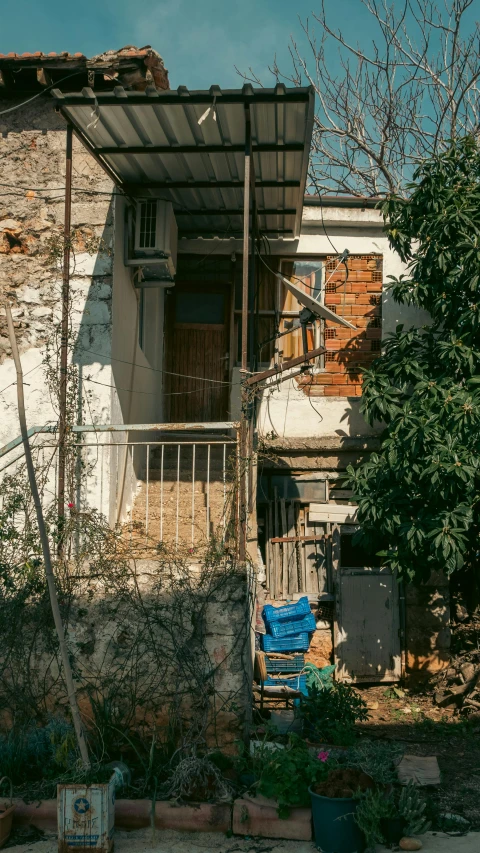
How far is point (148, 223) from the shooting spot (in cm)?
801

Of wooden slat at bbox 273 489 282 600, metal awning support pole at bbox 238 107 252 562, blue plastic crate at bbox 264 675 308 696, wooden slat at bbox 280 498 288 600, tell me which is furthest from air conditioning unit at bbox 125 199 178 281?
blue plastic crate at bbox 264 675 308 696

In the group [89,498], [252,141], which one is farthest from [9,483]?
[252,141]

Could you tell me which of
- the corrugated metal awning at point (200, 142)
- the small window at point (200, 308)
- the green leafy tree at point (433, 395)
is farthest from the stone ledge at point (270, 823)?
the small window at point (200, 308)

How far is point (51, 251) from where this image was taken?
7.06 m

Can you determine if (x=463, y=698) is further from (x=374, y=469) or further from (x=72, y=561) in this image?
(x=72, y=561)

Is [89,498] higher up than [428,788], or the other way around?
[89,498]

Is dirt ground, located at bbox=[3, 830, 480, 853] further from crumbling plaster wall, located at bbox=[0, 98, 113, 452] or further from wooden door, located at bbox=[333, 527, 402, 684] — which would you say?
wooden door, located at bbox=[333, 527, 402, 684]

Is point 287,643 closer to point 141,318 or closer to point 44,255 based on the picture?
point 141,318

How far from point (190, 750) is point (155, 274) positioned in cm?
480

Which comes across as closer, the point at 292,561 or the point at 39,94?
the point at 39,94

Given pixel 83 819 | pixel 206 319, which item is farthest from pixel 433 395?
pixel 83 819

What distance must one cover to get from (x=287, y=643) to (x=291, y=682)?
48 cm

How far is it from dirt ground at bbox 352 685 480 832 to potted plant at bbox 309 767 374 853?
34.6 inches

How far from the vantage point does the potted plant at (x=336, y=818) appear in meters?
5.00
